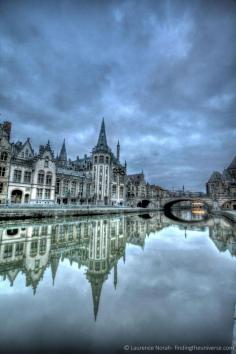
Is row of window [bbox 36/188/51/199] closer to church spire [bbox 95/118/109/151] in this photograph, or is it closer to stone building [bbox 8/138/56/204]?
stone building [bbox 8/138/56/204]

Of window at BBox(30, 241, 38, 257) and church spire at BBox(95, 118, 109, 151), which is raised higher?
church spire at BBox(95, 118, 109, 151)

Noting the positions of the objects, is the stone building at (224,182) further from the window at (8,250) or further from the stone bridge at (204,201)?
the window at (8,250)

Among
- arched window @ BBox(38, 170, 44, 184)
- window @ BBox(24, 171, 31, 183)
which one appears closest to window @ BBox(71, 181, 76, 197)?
arched window @ BBox(38, 170, 44, 184)

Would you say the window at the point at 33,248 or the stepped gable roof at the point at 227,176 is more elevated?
the stepped gable roof at the point at 227,176

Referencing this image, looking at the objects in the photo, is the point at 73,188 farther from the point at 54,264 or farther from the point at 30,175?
the point at 54,264

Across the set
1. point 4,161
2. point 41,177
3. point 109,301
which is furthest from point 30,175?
point 109,301

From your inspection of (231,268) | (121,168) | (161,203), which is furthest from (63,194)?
(231,268)

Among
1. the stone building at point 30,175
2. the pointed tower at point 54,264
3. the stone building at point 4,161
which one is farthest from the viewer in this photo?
the stone building at point 30,175

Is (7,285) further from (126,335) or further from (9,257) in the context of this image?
(126,335)

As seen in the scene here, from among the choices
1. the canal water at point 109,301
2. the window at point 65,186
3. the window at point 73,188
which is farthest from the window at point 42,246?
the window at point 73,188

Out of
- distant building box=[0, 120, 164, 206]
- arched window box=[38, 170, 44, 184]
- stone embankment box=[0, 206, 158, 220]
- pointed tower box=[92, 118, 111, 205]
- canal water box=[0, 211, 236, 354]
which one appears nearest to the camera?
canal water box=[0, 211, 236, 354]

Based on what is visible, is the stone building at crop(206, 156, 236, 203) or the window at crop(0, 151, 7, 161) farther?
the stone building at crop(206, 156, 236, 203)

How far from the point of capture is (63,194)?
162 ft

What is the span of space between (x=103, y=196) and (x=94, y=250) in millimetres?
50441
